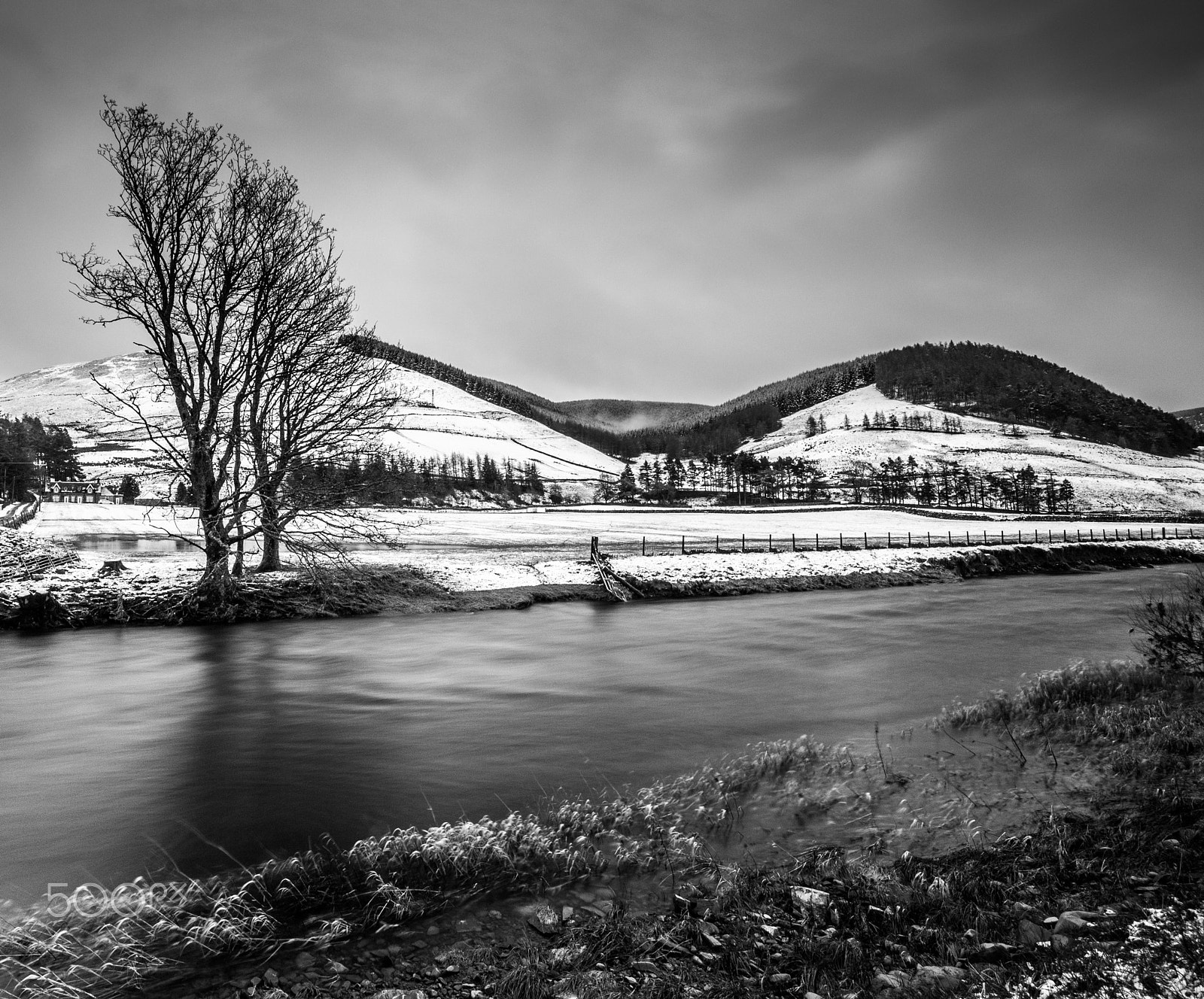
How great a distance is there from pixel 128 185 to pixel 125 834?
A: 2296 centimetres

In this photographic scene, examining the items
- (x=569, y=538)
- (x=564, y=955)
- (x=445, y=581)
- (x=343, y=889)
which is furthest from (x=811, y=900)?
(x=569, y=538)

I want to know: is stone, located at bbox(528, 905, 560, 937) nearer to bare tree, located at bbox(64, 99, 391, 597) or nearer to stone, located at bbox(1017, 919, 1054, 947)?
stone, located at bbox(1017, 919, 1054, 947)

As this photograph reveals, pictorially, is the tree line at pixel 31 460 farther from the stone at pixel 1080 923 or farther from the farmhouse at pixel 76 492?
the stone at pixel 1080 923

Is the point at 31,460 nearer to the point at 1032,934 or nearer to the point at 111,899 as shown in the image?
the point at 111,899

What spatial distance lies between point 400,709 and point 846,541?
5017 cm

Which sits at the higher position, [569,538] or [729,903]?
[729,903]

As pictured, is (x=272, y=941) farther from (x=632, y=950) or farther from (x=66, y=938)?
(x=632, y=950)

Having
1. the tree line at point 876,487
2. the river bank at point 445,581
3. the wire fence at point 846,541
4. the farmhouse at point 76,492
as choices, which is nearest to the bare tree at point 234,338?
the river bank at point 445,581

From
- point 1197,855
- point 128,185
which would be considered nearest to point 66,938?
point 1197,855

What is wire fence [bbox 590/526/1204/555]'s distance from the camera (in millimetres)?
50375

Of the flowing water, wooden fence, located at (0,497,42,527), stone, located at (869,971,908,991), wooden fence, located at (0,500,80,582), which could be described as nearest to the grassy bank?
stone, located at (869,971,908,991)

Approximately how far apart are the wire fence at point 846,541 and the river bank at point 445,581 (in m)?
3.79

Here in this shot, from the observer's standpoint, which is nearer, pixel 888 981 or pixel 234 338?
pixel 888 981

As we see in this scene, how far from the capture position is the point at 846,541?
2303 inches
